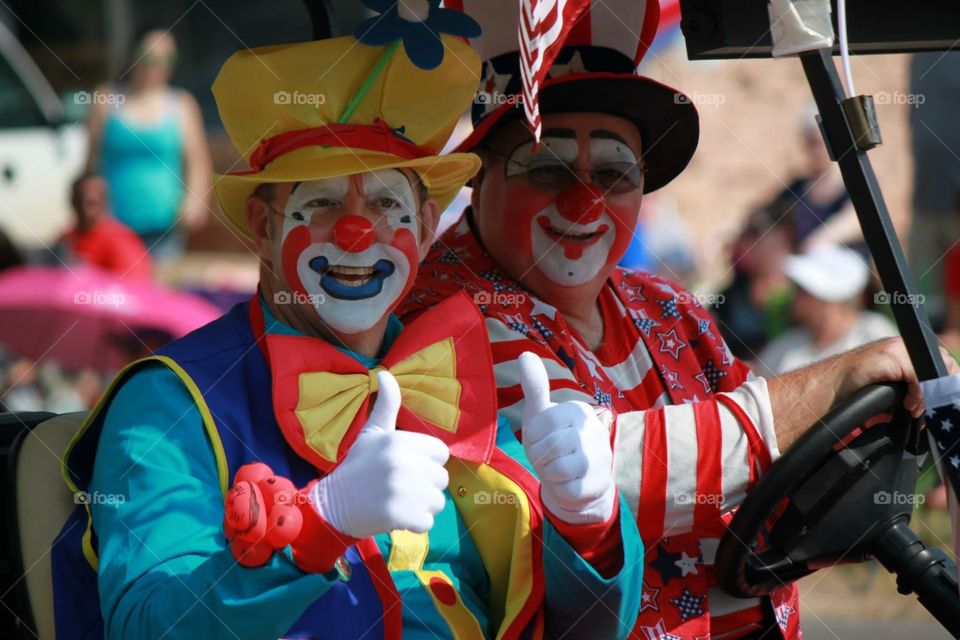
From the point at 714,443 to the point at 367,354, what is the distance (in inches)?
24.0

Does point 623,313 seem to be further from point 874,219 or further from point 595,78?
point 874,219

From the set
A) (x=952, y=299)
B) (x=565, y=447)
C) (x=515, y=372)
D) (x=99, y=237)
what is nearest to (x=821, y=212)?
(x=952, y=299)

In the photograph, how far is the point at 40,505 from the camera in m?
2.29

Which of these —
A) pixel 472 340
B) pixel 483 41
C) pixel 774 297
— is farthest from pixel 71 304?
pixel 472 340

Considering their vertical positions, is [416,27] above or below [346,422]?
above

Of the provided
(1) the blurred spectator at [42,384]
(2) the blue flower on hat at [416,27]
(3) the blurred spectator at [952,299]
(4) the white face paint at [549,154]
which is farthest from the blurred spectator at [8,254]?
(3) the blurred spectator at [952,299]
